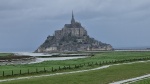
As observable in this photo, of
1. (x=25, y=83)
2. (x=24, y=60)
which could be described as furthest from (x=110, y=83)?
(x=24, y=60)

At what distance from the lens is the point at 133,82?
124 ft

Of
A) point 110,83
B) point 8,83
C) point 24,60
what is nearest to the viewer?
point 110,83

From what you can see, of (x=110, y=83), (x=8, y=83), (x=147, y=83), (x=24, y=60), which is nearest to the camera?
(x=147, y=83)

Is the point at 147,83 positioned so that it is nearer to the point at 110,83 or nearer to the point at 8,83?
the point at 110,83

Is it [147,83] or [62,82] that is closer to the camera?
[147,83]

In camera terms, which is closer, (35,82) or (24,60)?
(35,82)

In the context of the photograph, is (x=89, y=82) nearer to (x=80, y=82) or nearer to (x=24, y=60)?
(x=80, y=82)

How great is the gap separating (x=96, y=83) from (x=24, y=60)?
76.5 meters

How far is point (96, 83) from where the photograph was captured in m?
38.0

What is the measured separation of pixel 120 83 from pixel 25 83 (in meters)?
10.6

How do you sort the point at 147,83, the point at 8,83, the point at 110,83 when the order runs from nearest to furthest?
1. the point at 147,83
2. the point at 110,83
3. the point at 8,83

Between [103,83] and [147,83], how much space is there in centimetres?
528

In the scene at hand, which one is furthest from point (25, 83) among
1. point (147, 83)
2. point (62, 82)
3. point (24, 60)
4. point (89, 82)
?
point (24, 60)

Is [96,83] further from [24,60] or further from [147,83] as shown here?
[24,60]
